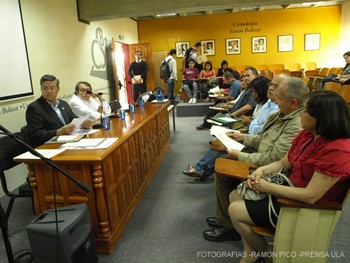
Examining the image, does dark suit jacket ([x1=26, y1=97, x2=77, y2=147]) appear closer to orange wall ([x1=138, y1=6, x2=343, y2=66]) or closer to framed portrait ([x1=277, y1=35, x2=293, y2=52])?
orange wall ([x1=138, y1=6, x2=343, y2=66])

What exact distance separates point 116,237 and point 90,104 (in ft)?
6.43

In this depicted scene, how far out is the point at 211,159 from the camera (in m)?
2.92

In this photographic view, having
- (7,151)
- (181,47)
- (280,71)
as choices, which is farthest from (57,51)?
(280,71)

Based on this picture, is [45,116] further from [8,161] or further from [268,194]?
[268,194]

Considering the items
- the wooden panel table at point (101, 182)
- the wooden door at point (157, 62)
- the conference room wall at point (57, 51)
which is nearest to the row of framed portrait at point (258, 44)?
the wooden door at point (157, 62)

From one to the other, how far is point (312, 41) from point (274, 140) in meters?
9.54

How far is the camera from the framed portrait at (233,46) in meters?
9.99

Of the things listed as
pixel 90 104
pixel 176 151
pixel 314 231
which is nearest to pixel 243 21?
pixel 176 151

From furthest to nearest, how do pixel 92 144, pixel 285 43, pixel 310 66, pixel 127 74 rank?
pixel 285 43 → pixel 310 66 → pixel 127 74 → pixel 92 144

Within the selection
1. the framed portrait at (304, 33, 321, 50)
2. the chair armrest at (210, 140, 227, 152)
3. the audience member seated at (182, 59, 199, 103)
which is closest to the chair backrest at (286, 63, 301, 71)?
the framed portrait at (304, 33, 321, 50)

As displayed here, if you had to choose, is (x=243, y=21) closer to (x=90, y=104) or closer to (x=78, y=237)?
(x=90, y=104)

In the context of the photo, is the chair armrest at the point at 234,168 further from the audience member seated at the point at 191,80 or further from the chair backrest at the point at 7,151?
the audience member seated at the point at 191,80

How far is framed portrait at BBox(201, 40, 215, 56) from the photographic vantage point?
10086 mm

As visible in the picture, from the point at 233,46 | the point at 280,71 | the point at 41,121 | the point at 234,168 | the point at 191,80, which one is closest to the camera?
the point at 234,168
